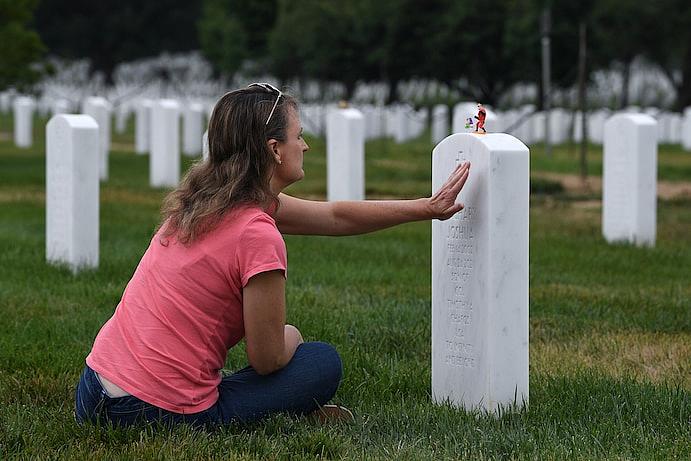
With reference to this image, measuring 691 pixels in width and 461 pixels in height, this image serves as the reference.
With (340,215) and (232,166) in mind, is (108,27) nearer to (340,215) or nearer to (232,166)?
(340,215)

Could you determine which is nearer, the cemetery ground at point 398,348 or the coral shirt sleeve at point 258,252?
the coral shirt sleeve at point 258,252

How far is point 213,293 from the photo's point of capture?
14.4 feet

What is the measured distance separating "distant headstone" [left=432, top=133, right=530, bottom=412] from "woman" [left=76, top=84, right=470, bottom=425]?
0.70 m

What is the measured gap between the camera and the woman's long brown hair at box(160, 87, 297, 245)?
439cm

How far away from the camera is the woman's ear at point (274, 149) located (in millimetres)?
4438

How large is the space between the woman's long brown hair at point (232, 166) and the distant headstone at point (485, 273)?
0.80m

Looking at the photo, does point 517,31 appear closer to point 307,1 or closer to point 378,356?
point 307,1

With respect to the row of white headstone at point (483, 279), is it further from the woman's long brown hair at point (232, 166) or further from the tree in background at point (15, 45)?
the tree in background at point (15, 45)

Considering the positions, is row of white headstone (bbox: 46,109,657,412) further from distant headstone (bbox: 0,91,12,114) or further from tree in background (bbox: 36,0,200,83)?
tree in background (bbox: 36,0,200,83)

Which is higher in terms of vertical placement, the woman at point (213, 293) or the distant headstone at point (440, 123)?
the distant headstone at point (440, 123)

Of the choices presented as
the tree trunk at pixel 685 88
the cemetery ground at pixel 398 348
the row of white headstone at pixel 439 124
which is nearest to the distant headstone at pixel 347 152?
the cemetery ground at pixel 398 348

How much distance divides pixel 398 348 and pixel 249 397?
1.85 meters

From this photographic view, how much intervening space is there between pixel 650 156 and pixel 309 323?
4938mm

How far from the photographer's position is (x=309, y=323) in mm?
6773
